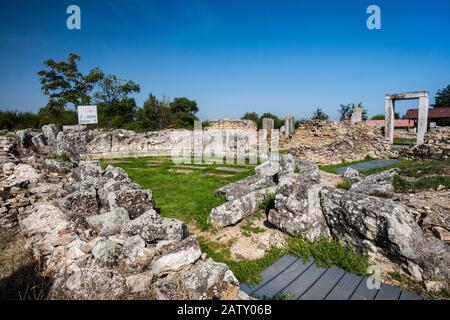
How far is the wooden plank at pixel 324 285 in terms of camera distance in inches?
121

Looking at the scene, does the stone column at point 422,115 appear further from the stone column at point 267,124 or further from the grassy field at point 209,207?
the grassy field at point 209,207

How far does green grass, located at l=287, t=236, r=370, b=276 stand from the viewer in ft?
11.9

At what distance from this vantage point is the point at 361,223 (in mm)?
3902

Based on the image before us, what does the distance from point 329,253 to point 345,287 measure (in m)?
0.71

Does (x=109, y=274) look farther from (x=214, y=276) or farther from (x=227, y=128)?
(x=227, y=128)

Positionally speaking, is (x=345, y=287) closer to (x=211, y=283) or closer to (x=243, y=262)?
(x=243, y=262)

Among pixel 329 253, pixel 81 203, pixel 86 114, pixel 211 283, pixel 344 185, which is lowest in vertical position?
pixel 329 253

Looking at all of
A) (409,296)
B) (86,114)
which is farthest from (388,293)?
(86,114)

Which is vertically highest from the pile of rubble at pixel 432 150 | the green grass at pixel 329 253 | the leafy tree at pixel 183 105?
the leafy tree at pixel 183 105

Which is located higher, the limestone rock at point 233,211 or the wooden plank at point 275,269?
the limestone rock at point 233,211

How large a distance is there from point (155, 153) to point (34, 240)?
1222cm

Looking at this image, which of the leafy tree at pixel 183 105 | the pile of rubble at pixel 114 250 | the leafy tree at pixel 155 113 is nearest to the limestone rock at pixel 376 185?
the pile of rubble at pixel 114 250

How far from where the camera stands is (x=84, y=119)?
52.6ft
